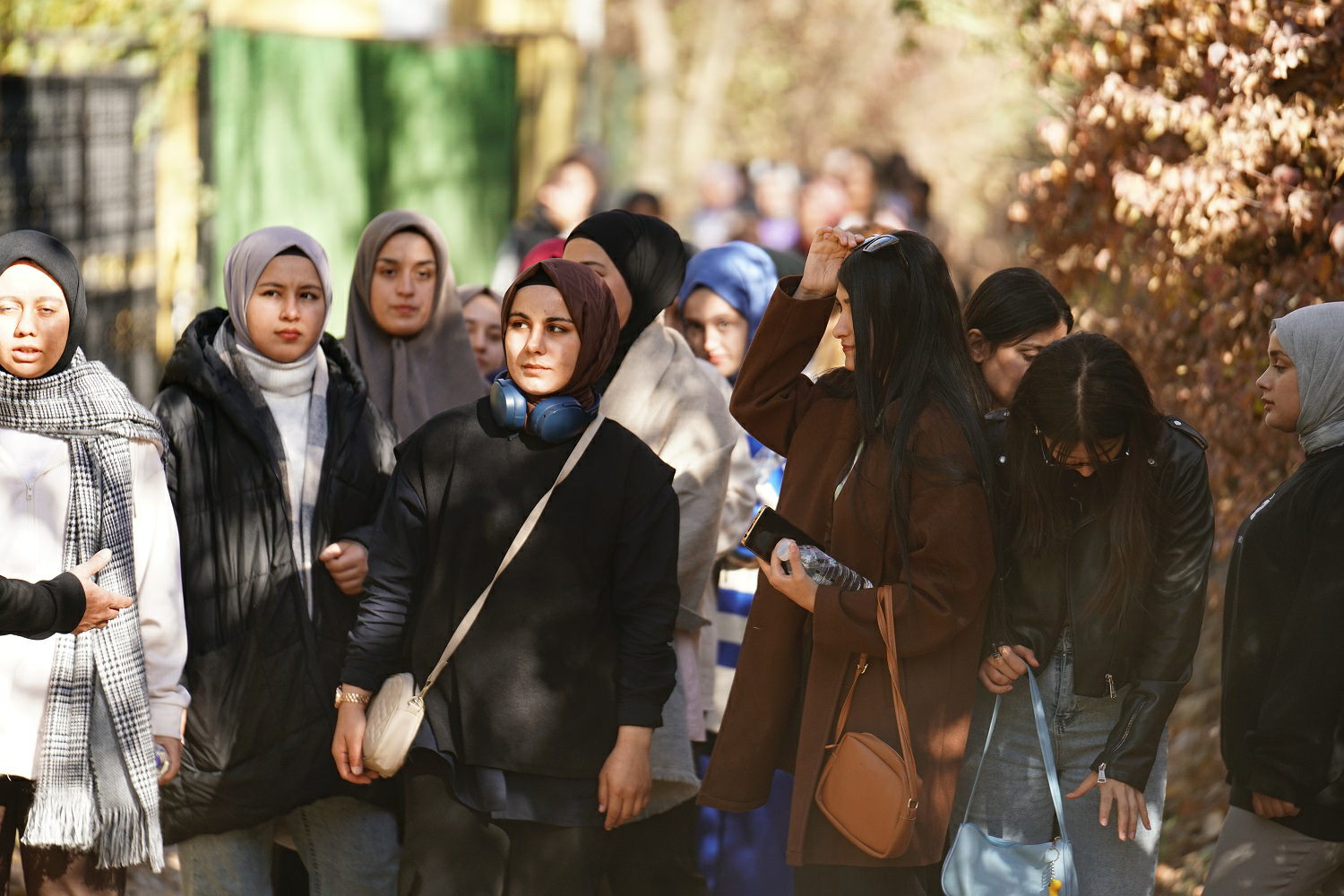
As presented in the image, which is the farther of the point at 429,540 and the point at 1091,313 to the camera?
the point at 1091,313

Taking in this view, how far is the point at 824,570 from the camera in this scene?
3375 millimetres

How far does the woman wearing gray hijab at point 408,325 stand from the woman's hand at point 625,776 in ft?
5.00

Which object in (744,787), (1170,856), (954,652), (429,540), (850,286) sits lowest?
(1170,856)

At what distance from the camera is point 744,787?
354 centimetres

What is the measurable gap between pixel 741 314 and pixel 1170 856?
8.64 feet

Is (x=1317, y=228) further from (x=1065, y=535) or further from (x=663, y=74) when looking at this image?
(x=663, y=74)

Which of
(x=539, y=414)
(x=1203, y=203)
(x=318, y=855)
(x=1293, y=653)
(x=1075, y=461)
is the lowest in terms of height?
(x=318, y=855)

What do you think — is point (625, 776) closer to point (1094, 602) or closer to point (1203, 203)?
point (1094, 602)

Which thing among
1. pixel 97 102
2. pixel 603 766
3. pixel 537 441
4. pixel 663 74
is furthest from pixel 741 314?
pixel 663 74

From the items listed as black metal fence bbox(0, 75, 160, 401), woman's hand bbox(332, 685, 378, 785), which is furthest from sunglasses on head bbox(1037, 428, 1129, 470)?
black metal fence bbox(0, 75, 160, 401)

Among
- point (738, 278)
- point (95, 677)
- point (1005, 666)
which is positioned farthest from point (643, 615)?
point (738, 278)

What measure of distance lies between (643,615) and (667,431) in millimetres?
883

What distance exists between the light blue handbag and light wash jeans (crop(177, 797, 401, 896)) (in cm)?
158

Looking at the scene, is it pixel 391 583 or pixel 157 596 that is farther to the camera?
pixel 157 596
